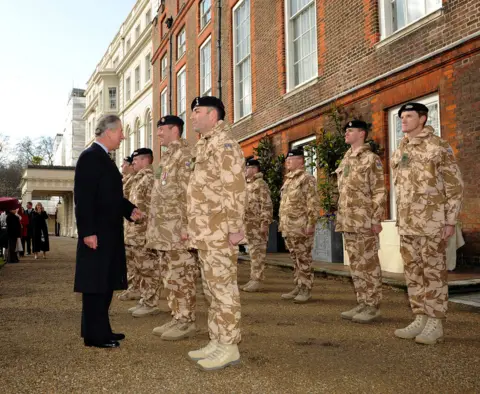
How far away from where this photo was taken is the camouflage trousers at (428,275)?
424cm

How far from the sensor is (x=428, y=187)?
4.35 m

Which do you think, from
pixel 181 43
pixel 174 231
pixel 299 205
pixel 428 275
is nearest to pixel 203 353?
pixel 174 231

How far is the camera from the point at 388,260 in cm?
874

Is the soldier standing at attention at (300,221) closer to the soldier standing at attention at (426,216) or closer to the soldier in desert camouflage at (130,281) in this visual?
the soldier standing at attention at (426,216)

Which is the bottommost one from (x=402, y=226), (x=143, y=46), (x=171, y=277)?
(x=171, y=277)

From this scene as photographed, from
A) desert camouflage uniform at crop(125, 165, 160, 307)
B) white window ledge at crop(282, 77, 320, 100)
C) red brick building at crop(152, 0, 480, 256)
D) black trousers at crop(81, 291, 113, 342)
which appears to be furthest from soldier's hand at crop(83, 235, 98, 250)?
white window ledge at crop(282, 77, 320, 100)

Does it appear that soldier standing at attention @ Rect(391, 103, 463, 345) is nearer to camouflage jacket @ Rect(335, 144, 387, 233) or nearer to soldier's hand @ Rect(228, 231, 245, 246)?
camouflage jacket @ Rect(335, 144, 387, 233)

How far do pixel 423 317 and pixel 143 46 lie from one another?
30.9 m

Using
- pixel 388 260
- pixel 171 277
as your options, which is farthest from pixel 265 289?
pixel 171 277

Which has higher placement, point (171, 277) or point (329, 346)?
point (171, 277)

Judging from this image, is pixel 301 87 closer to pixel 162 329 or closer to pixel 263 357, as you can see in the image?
pixel 162 329

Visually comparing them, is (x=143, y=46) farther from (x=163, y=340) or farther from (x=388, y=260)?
(x=163, y=340)

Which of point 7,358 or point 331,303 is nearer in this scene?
point 7,358

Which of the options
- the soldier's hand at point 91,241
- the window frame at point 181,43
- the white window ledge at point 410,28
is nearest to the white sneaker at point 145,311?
the soldier's hand at point 91,241
